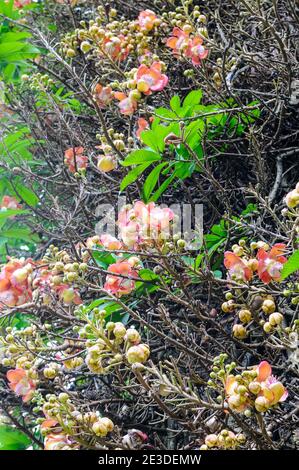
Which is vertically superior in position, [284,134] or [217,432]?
[284,134]

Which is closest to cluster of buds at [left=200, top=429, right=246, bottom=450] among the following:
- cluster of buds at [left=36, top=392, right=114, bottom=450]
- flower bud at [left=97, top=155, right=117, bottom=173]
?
cluster of buds at [left=36, top=392, right=114, bottom=450]

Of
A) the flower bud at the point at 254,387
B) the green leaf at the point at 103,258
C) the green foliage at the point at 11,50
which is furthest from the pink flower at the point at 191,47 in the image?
the flower bud at the point at 254,387

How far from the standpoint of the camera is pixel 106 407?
1095 mm

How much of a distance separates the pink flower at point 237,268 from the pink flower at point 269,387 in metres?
0.23

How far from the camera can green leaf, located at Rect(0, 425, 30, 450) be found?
1.17m

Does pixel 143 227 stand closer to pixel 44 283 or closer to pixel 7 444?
pixel 44 283

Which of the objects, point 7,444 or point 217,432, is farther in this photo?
point 7,444

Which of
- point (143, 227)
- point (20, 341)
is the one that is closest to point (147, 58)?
point (143, 227)

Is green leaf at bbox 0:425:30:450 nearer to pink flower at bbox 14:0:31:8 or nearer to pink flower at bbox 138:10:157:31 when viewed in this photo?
pink flower at bbox 138:10:157:31

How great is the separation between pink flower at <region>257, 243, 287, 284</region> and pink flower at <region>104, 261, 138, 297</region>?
22cm

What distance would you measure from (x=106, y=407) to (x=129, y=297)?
21 centimetres
